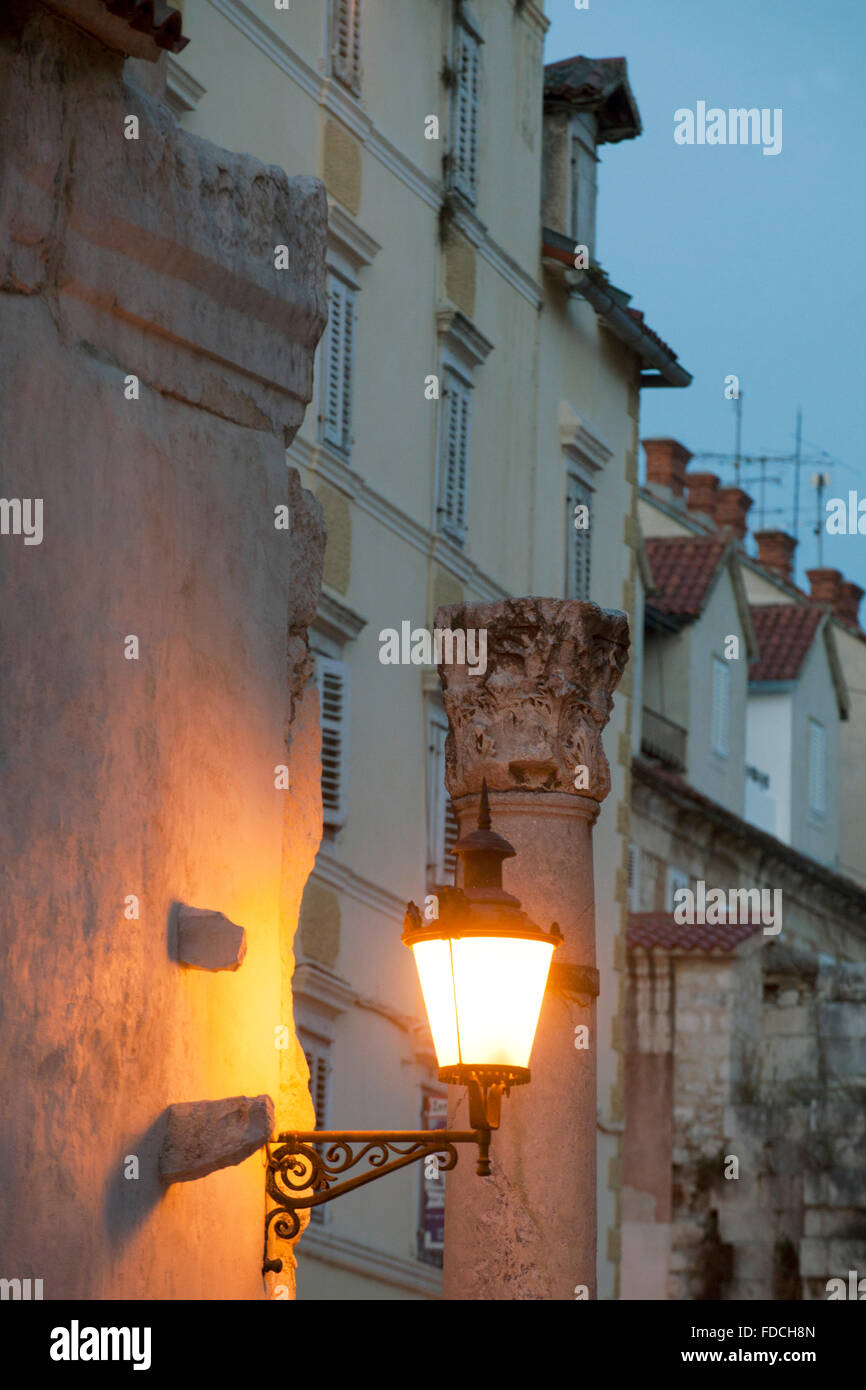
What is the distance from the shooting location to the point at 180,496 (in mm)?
7051

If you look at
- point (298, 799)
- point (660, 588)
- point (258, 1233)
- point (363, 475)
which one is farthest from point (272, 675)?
point (660, 588)

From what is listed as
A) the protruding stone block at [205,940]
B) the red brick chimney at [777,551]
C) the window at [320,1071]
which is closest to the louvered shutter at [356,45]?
the window at [320,1071]

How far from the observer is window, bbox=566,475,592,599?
26172 millimetres

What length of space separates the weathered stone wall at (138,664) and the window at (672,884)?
27.3 metres

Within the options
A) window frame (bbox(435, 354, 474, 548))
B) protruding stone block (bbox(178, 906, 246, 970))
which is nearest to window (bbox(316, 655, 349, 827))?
window frame (bbox(435, 354, 474, 548))

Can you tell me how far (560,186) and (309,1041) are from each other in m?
10.4

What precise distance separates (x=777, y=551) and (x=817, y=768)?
7605 millimetres

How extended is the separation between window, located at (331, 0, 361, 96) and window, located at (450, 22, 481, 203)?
1.96m

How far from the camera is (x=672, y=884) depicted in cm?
3541

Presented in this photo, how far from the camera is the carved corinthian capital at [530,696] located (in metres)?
9.62

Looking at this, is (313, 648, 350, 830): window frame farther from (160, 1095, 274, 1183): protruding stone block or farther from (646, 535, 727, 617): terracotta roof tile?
(646, 535, 727, 617): terracotta roof tile

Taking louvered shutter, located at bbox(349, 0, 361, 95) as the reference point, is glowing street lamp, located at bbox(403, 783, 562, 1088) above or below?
below

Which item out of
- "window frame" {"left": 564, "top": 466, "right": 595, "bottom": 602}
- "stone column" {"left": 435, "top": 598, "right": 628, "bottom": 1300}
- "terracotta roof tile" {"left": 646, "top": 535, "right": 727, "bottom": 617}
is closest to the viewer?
"stone column" {"left": 435, "top": 598, "right": 628, "bottom": 1300}

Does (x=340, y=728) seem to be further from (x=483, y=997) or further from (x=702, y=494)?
(x=702, y=494)
